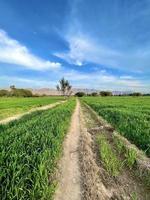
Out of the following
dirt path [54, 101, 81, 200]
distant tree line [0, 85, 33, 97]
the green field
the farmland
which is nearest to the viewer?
the farmland

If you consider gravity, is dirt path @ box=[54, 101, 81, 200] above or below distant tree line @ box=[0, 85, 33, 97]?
above

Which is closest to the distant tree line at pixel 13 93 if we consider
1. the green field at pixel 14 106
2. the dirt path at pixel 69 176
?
the green field at pixel 14 106

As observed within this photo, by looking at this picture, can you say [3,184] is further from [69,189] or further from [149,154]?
[149,154]

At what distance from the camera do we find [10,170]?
14.6 feet

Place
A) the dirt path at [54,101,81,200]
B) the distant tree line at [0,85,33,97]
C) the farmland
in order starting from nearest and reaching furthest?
the farmland < the dirt path at [54,101,81,200] < the distant tree line at [0,85,33,97]

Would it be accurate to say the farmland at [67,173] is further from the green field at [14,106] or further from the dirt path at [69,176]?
the green field at [14,106]

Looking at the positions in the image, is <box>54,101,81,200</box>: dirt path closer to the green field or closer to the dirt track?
the dirt track

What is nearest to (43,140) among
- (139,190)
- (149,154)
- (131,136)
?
(139,190)

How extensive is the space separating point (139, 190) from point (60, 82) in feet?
366

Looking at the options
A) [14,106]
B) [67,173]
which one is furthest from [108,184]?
[14,106]

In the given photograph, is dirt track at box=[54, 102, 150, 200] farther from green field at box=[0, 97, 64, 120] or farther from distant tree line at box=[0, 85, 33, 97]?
distant tree line at box=[0, 85, 33, 97]

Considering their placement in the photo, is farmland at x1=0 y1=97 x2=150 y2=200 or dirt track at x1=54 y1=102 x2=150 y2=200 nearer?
farmland at x1=0 y1=97 x2=150 y2=200

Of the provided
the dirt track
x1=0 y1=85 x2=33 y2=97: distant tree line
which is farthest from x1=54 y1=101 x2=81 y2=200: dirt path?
x1=0 y1=85 x2=33 y2=97: distant tree line

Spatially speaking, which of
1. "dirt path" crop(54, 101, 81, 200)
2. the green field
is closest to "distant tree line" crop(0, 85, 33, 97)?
the green field
